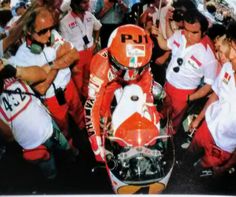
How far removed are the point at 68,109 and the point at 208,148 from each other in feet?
2.06

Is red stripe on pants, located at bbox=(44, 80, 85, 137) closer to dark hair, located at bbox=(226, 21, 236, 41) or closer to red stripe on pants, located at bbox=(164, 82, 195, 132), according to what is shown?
red stripe on pants, located at bbox=(164, 82, 195, 132)

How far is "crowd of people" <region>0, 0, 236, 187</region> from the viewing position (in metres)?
2.11

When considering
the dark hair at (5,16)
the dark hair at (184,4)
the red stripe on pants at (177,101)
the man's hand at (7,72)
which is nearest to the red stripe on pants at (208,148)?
the red stripe on pants at (177,101)

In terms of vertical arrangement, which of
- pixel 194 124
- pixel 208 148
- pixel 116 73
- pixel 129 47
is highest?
pixel 129 47

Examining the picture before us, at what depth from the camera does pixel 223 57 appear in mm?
2215

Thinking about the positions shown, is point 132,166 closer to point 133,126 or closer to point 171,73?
point 133,126

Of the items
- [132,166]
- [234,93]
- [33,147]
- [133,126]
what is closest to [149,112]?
[133,126]

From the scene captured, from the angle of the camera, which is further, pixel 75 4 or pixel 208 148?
pixel 208 148

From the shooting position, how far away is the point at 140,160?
212cm

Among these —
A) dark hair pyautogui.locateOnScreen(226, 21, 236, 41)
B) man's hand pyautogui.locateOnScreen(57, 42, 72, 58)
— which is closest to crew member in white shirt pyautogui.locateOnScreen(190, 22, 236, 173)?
dark hair pyautogui.locateOnScreen(226, 21, 236, 41)

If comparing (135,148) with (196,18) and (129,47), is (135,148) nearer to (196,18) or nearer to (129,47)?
(129,47)

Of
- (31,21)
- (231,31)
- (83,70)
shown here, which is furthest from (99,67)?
(231,31)

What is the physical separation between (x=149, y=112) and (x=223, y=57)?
390 mm

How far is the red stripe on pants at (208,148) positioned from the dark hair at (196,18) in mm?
412
